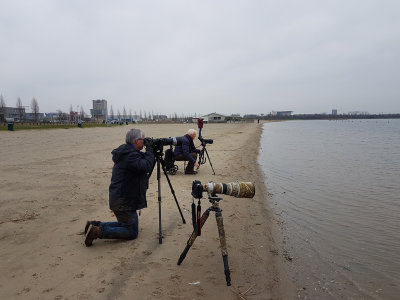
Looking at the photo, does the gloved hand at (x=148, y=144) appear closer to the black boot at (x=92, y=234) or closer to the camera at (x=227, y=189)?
the camera at (x=227, y=189)

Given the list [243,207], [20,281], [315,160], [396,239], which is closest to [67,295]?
[20,281]

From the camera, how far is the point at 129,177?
4492mm

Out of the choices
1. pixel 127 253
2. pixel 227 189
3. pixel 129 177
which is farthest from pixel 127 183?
pixel 227 189

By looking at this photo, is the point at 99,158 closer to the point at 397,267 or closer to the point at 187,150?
the point at 187,150

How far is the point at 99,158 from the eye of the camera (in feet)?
43.5

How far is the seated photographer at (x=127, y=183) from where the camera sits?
4.37 meters

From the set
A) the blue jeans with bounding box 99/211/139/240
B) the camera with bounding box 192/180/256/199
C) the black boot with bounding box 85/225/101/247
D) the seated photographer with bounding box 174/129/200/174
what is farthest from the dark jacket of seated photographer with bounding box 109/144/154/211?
the seated photographer with bounding box 174/129/200/174

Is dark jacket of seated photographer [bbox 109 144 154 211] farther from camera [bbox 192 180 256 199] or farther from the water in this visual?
the water

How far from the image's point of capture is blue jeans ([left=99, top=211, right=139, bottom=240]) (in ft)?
14.9

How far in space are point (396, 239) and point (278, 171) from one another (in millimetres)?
6855

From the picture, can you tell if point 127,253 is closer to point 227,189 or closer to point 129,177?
point 129,177

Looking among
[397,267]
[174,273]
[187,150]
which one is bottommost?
[397,267]

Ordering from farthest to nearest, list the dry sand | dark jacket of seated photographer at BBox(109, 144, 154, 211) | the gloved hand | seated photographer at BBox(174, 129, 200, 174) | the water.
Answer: seated photographer at BBox(174, 129, 200, 174) < the gloved hand < dark jacket of seated photographer at BBox(109, 144, 154, 211) < the water < the dry sand

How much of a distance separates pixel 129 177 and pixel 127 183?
10 centimetres
